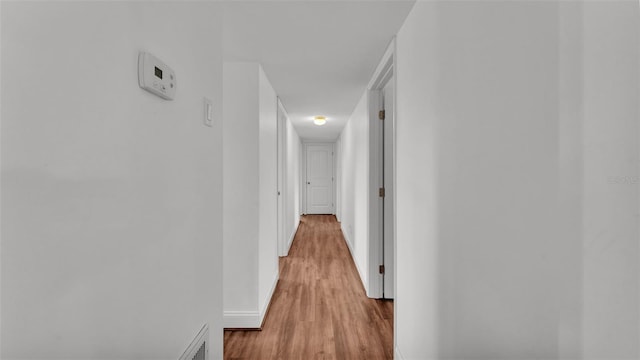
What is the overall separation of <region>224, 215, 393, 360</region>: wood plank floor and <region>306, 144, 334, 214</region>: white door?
15.0ft

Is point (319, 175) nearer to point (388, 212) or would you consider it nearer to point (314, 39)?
point (388, 212)

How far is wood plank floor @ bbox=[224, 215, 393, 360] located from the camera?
219 cm

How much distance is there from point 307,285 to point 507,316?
109 inches

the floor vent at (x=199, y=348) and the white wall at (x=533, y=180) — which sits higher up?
the white wall at (x=533, y=180)

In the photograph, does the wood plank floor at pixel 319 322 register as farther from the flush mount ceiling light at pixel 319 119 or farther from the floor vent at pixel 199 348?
the flush mount ceiling light at pixel 319 119

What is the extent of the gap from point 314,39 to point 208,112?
1.11 meters

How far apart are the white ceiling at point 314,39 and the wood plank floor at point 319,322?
82.9 inches

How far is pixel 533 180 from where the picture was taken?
0.79m

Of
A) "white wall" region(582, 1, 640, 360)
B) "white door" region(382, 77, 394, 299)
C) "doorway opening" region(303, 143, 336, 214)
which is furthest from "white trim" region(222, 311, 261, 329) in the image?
"doorway opening" region(303, 143, 336, 214)

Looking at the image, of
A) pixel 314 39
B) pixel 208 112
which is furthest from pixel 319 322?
pixel 314 39

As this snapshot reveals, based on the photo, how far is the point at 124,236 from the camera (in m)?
0.74

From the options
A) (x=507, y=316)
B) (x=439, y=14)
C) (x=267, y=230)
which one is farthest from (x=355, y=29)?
(x=267, y=230)

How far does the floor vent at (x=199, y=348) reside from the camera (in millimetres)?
1069

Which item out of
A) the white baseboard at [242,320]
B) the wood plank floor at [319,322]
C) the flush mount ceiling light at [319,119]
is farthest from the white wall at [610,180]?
the flush mount ceiling light at [319,119]
